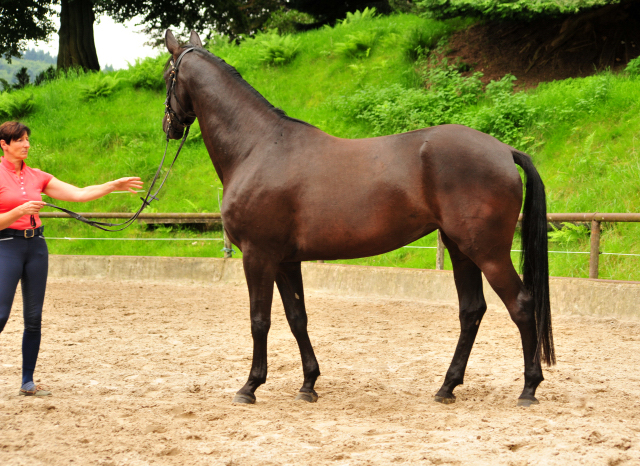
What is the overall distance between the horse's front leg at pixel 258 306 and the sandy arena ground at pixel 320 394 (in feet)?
0.40

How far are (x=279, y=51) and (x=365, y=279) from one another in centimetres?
876

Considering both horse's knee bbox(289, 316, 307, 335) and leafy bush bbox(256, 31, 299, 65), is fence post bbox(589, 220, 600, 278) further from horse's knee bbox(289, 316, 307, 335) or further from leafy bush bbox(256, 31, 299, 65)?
leafy bush bbox(256, 31, 299, 65)

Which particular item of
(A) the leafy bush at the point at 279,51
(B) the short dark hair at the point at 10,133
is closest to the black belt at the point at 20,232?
(B) the short dark hair at the point at 10,133

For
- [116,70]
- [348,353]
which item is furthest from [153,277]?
[116,70]

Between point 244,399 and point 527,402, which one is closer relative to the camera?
point 527,402

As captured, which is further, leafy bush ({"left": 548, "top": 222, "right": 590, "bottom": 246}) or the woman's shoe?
leafy bush ({"left": 548, "top": 222, "right": 590, "bottom": 246})

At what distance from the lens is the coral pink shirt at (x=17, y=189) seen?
3.40 meters

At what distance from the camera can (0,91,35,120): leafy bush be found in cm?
1473

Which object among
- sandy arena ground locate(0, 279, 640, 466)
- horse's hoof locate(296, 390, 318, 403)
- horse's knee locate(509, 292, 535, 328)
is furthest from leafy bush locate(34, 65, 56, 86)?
horse's knee locate(509, 292, 535, 328)

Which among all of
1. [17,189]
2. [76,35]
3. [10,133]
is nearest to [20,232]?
[17,189]

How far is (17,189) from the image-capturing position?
3.46 meters

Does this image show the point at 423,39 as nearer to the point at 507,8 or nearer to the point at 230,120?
the point at 507,8

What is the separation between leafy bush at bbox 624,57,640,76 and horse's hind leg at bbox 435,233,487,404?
7.73 metres

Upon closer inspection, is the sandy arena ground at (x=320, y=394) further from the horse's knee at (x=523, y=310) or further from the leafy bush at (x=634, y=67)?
the leafy bush at (x=634, y=67)
